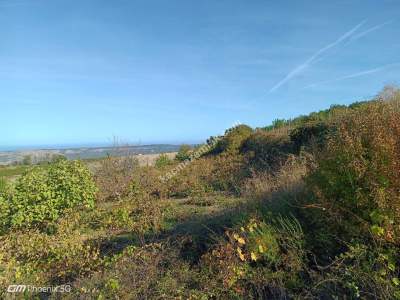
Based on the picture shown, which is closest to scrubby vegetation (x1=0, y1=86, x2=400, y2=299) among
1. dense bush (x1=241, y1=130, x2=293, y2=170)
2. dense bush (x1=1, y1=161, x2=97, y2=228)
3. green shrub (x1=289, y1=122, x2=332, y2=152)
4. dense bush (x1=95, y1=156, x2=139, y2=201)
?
dense bush (x1=1, y1=161, x2=97, y2=228)

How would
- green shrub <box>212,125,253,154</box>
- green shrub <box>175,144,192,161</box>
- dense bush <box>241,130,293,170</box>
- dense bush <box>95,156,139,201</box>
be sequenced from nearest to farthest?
dense bush <box>95,156,139,201</box> < dense bush <box>241,130,293,170</box> < green shrub <box>212,125,253,154</box> < green shrub <box>175,144,192,161</box>

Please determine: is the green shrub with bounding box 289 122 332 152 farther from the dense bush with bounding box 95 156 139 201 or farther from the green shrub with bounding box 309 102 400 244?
the green shrub with bounding box 309 102 400 244

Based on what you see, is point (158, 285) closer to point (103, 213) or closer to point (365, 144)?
point (365, 144)

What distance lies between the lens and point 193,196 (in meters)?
11.4

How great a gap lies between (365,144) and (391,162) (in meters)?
0.39

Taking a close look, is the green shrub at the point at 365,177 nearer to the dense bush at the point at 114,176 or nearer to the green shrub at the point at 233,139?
the dense bush at the point at 114,176

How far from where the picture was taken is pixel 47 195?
849cm

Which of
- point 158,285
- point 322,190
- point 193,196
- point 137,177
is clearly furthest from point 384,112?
point 137,177

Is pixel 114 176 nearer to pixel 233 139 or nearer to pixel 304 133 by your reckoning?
pixel 304 133

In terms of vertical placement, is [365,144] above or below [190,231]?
above

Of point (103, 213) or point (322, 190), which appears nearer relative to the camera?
point (322, 190)

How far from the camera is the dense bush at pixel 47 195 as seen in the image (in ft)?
27.2

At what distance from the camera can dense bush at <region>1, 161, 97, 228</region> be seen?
8305 millimetres

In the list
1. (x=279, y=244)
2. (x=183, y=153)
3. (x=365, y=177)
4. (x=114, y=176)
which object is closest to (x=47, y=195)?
(x=114, y=176)
